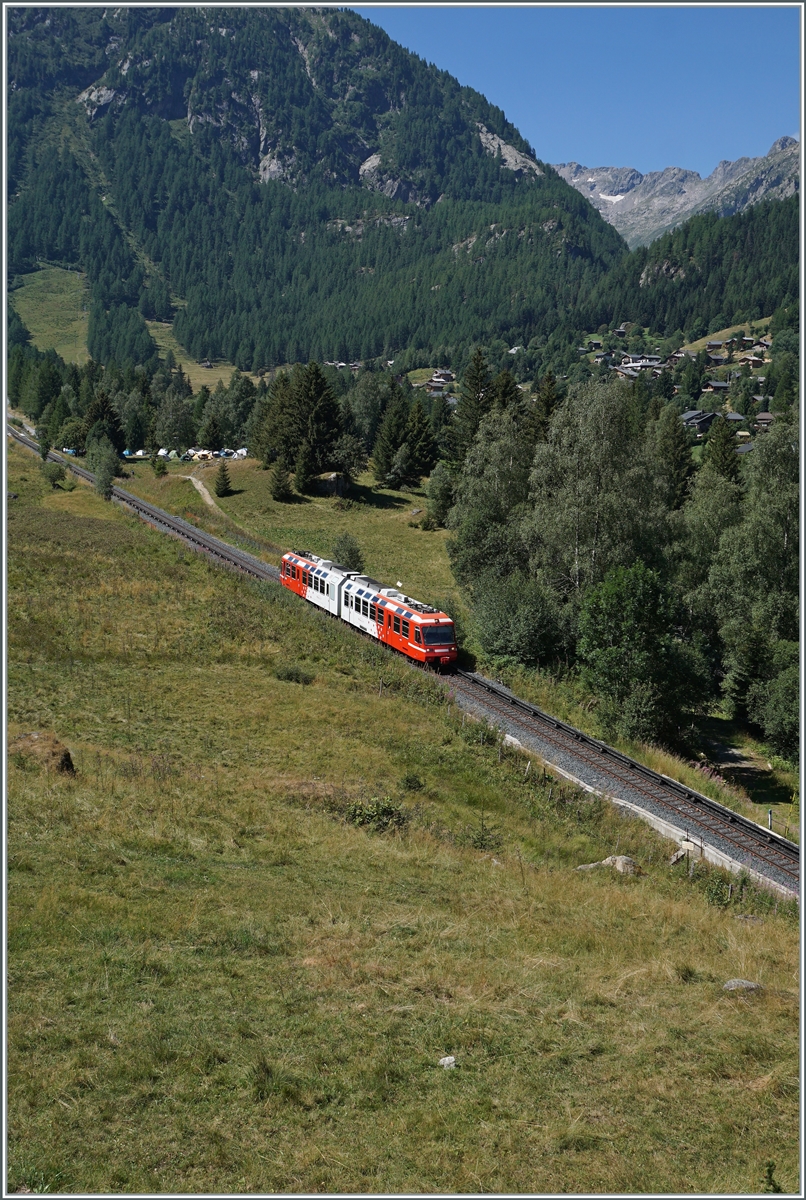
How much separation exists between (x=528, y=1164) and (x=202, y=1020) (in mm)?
5762

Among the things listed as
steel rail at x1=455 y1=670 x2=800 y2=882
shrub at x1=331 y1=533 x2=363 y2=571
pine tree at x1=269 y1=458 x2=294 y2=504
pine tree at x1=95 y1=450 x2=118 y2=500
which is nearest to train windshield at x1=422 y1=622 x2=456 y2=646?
steel rail at x1=455 y1=670 x2=800 y2=882

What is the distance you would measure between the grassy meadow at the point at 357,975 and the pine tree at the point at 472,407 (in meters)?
65.3

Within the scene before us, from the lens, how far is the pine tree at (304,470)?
92750 mm

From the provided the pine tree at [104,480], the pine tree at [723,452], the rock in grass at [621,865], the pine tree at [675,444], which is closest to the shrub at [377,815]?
the rock in grass at [621,865]

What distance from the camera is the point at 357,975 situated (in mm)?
16094

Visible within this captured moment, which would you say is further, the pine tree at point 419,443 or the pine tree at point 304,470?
the pine tree at point 419,443

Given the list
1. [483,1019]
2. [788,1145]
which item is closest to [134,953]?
[483,1019]

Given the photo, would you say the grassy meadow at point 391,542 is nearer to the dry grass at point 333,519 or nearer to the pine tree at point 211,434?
the dry grass at point 333,519

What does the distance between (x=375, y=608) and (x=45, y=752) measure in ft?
77.6

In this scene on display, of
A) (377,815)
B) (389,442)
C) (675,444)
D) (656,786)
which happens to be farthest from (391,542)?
(377,815)

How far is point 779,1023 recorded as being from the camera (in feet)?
50.6

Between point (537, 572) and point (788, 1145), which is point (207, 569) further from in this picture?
point (788, 1145)

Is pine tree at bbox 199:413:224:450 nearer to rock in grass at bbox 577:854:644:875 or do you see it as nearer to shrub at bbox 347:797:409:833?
shrub at bbox 347:797:409:833

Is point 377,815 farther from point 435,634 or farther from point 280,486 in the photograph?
point 280,486
